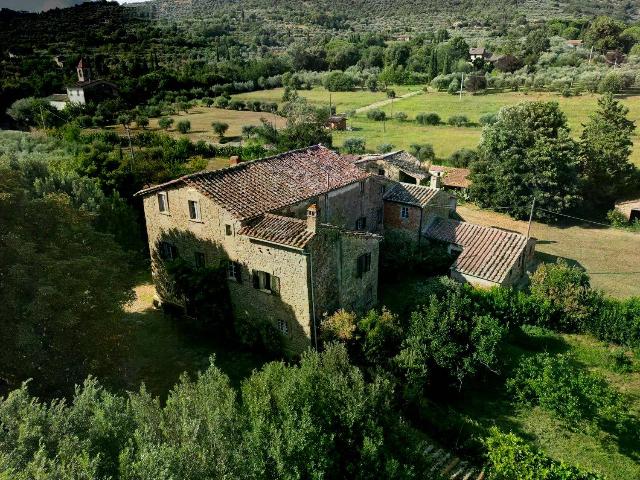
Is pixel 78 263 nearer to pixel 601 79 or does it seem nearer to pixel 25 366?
pixel 25 366

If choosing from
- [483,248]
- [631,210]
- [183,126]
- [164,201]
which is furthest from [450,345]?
[183,126]

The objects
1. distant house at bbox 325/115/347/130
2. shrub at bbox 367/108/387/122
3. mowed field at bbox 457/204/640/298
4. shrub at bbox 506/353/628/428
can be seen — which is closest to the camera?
shrub at bbox 506/353/628/428

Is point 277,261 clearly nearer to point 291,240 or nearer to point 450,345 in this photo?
point 291,240

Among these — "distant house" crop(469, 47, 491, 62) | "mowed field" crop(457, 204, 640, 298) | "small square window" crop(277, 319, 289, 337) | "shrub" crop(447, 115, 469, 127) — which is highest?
"distant house" crop(469, 47, 491, 62)

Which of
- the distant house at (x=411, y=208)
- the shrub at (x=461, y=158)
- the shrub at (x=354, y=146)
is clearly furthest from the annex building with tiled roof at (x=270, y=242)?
the shrub at (x=354, y=146)

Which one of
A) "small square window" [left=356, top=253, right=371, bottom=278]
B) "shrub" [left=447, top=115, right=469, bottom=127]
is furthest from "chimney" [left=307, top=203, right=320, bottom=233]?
"shrub" [left=447, top=115, right=469, bottom=127]

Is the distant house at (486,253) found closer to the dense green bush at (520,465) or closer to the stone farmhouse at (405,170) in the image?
the stone farmhouse at (405,170)

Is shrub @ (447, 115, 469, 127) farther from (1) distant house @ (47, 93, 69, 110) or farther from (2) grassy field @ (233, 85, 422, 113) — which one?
(1) distant house @ (47, 93, 69, 110)
